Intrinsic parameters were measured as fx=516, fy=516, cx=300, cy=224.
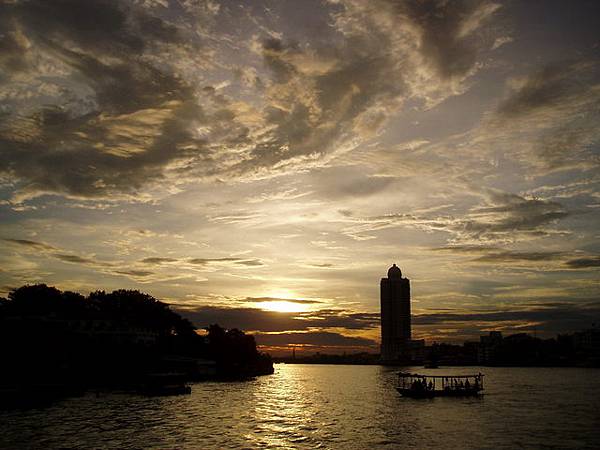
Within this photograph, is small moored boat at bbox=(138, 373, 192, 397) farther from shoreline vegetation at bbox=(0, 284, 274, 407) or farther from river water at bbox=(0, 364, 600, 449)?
river water at bbox=(0, 364, 600, 449)

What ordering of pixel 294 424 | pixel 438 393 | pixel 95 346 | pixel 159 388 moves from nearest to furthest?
pixel 294 424
pixel 159 388
pixel 438 393
pixel 95 346

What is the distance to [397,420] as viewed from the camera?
7700 cm

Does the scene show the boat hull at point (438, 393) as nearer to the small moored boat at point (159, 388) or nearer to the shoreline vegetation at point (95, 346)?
the small moored boat at point (159, 388)

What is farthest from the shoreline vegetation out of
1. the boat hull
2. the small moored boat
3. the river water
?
the boat hull

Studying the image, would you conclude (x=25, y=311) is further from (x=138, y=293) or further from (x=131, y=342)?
(x=138, y=293)

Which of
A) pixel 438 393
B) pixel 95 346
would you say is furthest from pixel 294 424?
pixel 95 346

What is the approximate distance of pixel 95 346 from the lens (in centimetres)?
13188

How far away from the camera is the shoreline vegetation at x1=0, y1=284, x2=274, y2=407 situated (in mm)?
104438

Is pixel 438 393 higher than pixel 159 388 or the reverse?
higher

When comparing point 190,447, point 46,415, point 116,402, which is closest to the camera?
point 190,447

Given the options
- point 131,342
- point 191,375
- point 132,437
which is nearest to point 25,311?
point 131,342

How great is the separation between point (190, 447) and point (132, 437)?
8559 mm

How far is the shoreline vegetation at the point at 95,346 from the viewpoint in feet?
343

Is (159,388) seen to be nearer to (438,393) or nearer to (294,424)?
(294,424)
